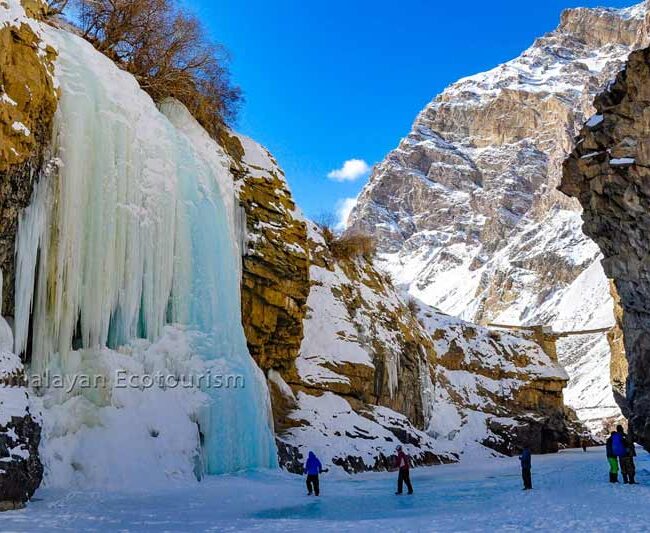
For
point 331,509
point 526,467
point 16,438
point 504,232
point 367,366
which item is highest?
point 504,232

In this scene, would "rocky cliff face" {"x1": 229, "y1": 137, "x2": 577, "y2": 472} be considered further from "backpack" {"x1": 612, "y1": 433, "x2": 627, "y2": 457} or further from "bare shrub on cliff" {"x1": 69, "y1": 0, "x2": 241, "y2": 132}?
"backpack" {"x1": 612, "y1": 433, "x2": 627, "y2": 457}

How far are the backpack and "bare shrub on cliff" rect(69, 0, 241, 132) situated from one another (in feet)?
49.6

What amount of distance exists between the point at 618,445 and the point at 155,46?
17386 millimetres

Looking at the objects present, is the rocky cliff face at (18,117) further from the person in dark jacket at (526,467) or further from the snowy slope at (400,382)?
the snowy slope at (400,382)

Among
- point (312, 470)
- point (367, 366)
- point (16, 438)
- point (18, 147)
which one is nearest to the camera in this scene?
point (16, 438)

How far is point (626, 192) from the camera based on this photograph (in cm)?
1747

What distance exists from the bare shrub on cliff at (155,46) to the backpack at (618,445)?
15.1 meters

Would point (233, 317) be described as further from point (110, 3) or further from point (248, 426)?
point (110, 3)

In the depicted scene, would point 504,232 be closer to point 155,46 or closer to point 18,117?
point 155,46

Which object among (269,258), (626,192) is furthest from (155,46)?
(626,192)

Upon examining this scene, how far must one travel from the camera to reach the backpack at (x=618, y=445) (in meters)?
14.9

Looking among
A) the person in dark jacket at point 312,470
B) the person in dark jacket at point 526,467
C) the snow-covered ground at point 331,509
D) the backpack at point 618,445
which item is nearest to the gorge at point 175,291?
the snow-covered ground at point 331,509

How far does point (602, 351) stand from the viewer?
8806 centimetres

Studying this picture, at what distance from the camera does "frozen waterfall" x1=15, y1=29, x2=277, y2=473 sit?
44.7 ft
